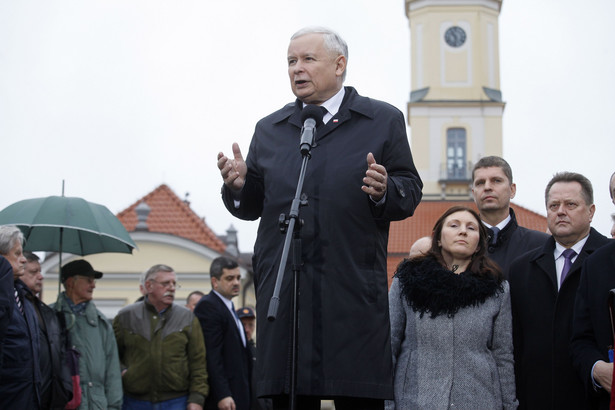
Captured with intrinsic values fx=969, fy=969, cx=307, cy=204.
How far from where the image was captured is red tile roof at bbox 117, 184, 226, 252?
37781 mm

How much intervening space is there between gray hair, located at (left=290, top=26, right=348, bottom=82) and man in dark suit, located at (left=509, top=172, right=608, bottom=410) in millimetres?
2120

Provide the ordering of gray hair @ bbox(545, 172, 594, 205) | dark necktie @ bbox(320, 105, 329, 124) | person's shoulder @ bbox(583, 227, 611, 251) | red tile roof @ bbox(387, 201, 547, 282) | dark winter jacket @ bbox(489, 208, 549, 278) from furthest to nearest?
red tile roof @ bbox(387, 201, 547, 282) → dark winter jacket @ bbox(489, 208, 549, 278) → gray hair @ bbox(545, 172, 594, 205) → person's shoulder @ bbox(583, 227, 611, 251) → dark necktie @ bbox(320, 105, 329, 124)

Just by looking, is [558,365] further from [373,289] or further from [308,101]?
[308,101]

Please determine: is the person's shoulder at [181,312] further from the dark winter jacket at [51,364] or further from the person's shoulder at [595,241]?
the person's shoulder at [595,241]

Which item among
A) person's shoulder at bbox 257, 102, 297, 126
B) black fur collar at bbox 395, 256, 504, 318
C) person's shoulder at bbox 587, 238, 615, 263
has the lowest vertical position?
black fur collar at bbox 395, 256, 504, 318

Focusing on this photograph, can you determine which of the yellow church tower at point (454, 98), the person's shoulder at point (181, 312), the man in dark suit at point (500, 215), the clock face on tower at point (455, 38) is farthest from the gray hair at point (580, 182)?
Answer: the clock face on tower at point (455, 38)

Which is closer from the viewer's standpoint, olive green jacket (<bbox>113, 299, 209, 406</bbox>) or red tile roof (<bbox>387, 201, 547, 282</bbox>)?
olive green jacket (<bbox>113, 299, 209, 406</bbox>)

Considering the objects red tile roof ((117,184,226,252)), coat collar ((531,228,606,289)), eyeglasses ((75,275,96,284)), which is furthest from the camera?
red tile roof ((117,184,226,252))

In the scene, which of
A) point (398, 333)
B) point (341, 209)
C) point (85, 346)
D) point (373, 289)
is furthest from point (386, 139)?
point (85, 346)

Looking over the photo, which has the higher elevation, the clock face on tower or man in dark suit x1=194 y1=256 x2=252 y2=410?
the clock face on tower

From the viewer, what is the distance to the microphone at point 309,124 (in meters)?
4.30

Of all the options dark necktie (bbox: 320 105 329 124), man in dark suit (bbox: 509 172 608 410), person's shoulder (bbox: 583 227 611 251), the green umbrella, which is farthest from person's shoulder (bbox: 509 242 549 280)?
the green umbrella

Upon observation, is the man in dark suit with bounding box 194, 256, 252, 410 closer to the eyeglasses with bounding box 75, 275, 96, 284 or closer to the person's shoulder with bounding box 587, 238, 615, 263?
the eyeglasses with bounding box 75, 275, 96, 284

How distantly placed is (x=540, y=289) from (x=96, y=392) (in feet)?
14.7
